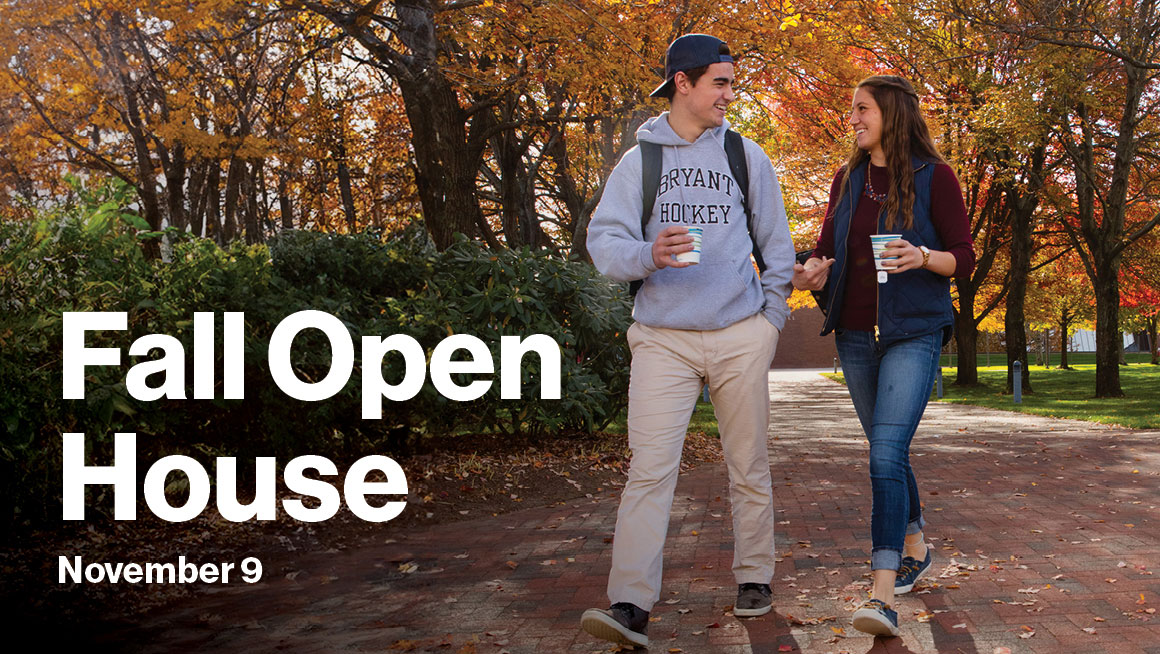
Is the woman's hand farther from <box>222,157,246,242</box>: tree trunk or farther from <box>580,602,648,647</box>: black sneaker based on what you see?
<box>222,157,246,242</box>: tree trunk

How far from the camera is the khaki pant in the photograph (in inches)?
158

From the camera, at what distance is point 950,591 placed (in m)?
4.71

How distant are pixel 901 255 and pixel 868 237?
15.8 inches

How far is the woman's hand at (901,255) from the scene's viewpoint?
154 inches

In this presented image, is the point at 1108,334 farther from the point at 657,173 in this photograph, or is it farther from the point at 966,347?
the point at 657,173

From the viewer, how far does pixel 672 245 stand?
3799mm

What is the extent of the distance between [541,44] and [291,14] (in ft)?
10.6

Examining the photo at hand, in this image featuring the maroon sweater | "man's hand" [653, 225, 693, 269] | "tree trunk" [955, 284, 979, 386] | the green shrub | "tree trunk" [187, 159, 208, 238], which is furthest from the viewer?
"tree trunk" [955, 284, 979, 386]

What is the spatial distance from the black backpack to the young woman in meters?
0.36

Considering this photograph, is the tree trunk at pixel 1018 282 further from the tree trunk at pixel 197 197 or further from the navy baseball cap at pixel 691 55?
the navy baseball cap at pixel 691 55

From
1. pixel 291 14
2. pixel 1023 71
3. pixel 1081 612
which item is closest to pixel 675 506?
pixel 1081 612

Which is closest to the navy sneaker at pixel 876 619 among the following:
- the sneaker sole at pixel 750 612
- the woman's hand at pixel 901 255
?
the sneaker sole at pixel 750 612

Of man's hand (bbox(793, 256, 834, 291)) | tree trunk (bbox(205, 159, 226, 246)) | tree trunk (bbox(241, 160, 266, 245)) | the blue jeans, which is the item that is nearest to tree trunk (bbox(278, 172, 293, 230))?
tree trunk (bbox(241, 160, 266, 245))

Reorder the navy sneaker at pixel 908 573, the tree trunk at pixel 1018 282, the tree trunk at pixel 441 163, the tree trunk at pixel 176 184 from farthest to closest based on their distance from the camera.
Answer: the tree trunk at pixel 1018 282
the tree trunk at pixel 176 184
the tree trunk at pixel 441 163
the navy sneaker at pixel 908 573
